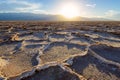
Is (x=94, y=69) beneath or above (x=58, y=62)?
beneath

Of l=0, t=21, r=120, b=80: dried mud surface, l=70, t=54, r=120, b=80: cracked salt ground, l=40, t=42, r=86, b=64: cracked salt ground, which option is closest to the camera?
l=0, t=21, r=120, b=80: dried mud surface

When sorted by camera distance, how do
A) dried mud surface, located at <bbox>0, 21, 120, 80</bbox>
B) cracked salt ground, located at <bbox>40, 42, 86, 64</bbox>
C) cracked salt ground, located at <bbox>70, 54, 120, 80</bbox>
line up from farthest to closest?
cracked salt ground, located at <bbox>40, 42, 86, 64</bbox> → cracked salt ground, located at <bbox>70, 54, 120, 80</bbox> → dried mud surface, located at <bbox>0, 21, 120, 80</bbox>

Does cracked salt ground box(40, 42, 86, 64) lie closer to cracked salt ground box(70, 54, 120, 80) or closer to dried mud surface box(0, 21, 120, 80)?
dried mud surface box(0, 21, 120, 80)

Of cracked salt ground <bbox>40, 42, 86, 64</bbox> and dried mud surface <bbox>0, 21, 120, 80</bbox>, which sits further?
cracked salt ground <bbox>40, 42, 86, 64</bbox>

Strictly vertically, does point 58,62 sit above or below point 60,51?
above

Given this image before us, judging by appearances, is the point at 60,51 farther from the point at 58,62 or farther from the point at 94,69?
the point at 94,69

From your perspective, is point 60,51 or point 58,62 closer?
point 58,62

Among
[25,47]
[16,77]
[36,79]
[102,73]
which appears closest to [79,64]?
[102,73]

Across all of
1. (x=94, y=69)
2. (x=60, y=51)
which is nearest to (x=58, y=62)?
(x=94, y=69)

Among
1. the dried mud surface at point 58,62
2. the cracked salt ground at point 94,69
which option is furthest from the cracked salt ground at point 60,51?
the cracked salt ground at point 94,69

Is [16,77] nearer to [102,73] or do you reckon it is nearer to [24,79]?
[24,79]

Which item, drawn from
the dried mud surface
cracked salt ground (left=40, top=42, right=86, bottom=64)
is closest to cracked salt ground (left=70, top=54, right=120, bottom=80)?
the dried mud surface

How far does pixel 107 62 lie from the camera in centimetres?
538

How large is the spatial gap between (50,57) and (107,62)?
1622 millimetres
